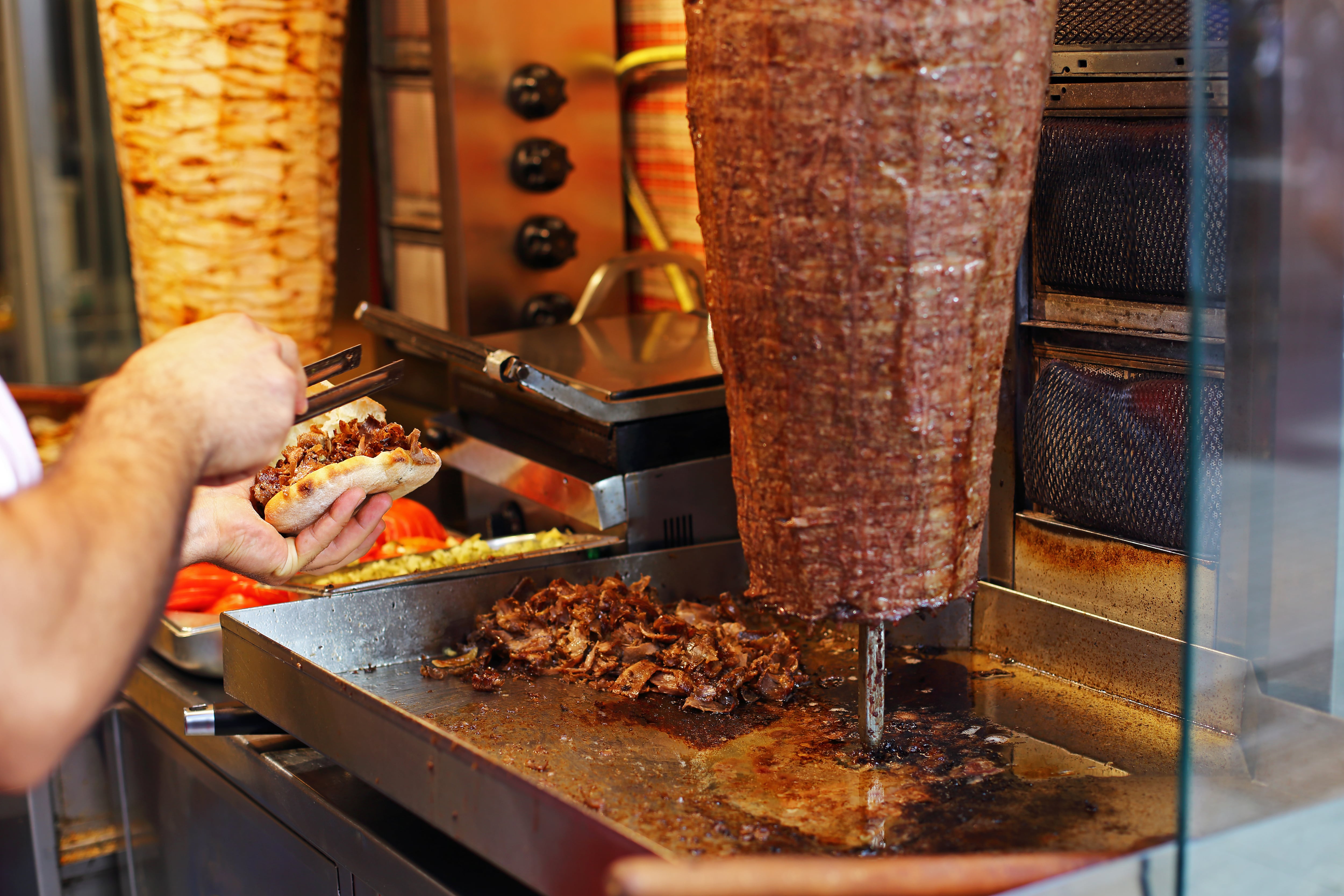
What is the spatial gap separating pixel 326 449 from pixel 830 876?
92 centimetres

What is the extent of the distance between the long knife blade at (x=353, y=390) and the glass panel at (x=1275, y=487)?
0.83 meters

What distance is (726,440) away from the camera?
218cm

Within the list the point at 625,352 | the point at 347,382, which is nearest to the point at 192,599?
the point at 625,352

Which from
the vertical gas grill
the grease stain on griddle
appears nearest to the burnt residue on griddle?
the grease stain on griddle

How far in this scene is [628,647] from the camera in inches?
67.2

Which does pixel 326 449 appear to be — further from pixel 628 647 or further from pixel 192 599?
pixel 192 599

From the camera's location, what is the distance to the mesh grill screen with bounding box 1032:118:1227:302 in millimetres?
1429

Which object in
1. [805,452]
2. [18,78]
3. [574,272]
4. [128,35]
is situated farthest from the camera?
[18,78]

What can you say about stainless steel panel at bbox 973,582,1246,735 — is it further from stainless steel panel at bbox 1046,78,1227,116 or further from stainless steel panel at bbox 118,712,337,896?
stainless steel panel at bbox 118,712,337,896

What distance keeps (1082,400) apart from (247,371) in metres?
0.96

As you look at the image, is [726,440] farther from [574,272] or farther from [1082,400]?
[574,272]

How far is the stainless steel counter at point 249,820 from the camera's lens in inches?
61.2

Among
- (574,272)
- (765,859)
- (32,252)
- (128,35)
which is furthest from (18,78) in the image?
(765,859)

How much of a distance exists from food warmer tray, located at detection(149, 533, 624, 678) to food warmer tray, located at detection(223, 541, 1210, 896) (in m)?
0.03
